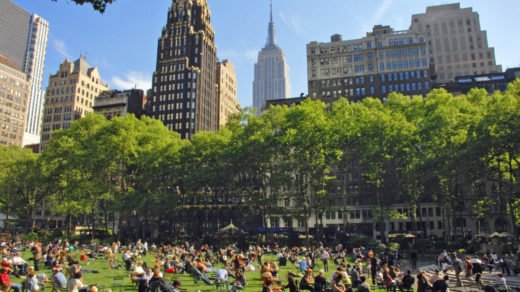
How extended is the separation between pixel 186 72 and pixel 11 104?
74.0 metres

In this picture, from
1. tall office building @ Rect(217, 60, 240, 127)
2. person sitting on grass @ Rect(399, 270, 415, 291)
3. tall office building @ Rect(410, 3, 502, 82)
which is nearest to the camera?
person sitting on grass @ Rect(399, 270, 415, 291)

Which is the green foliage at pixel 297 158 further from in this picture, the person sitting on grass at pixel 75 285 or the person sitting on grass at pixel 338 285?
the person sitting on grass at pixel 75 285

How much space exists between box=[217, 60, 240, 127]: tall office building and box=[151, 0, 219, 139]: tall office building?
1127 centimetres

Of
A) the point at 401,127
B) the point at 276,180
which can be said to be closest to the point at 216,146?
the point at 276,180

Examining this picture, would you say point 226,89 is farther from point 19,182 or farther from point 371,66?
point 19,182

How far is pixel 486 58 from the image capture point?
468ft

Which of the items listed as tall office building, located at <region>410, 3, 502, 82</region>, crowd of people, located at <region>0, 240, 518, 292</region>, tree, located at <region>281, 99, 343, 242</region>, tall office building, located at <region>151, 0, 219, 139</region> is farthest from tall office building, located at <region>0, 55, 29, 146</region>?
tall office building, located at <region>410, 3, 502, 82</region>

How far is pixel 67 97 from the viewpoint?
150 meters

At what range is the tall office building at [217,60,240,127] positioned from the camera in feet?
521

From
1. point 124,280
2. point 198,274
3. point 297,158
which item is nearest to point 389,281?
point 198,274

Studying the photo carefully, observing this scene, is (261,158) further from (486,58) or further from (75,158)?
(486,58)

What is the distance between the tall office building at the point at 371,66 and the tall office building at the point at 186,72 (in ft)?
124

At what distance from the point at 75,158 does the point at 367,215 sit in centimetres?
5764

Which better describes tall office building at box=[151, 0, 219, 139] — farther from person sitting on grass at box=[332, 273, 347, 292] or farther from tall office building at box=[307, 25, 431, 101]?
person sitting on grass at box=[332, 273, 347, 292]
